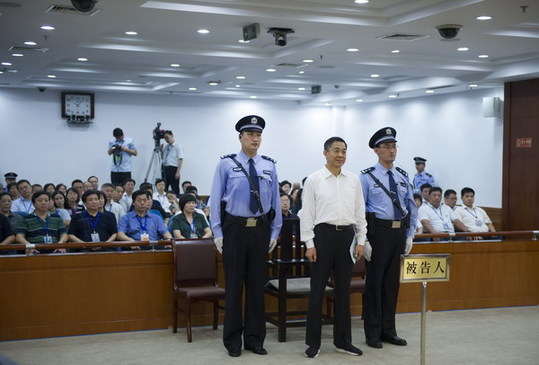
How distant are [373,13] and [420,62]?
3.53 meters

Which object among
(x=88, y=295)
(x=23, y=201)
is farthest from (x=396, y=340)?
(x=23, y=201)

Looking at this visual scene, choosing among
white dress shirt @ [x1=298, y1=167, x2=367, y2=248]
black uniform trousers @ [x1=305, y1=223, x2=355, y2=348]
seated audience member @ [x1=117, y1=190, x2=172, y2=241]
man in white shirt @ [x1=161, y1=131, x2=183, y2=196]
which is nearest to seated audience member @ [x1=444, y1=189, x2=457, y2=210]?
seated audience member @ [x1=117, y1=190, x2=172, y2=241]

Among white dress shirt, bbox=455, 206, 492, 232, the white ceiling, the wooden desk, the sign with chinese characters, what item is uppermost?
the white ceiling

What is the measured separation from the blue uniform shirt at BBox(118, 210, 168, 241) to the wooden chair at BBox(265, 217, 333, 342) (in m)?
1.55

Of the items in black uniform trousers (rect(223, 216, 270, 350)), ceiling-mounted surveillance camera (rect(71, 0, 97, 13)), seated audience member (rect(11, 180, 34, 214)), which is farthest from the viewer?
seated audience member (rect(11, 180, 34, 214))

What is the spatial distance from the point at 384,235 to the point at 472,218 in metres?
4.18

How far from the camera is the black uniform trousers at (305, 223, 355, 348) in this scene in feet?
17.9

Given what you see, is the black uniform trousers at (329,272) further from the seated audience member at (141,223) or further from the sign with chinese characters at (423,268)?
the seated audience member at (141,223)

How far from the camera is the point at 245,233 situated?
5.57 metres

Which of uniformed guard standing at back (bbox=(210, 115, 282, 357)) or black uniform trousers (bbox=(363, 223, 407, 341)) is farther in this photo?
black uniform trousers (bbox=(363, 223, 407, 341))

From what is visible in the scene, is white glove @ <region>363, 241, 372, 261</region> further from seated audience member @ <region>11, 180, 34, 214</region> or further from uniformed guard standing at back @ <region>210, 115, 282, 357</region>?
seated audience member @ <region>11, 180, 34, 214</region>

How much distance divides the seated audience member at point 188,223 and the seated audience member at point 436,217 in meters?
3.16

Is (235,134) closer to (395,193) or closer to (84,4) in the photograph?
(84,4)

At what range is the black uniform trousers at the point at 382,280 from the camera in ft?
19.0
